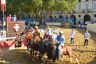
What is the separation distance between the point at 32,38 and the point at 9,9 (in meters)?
33.9

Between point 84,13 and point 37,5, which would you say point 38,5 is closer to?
point 37,5

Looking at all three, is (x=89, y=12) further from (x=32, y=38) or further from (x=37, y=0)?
(x=32, y=38)

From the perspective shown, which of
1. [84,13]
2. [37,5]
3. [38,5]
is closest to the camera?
[37,5]

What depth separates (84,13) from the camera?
82.1m

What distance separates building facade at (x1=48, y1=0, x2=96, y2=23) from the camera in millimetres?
80812

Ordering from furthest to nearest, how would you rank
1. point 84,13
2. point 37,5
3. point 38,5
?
point 84,13 → point 38,5 → point 37,5

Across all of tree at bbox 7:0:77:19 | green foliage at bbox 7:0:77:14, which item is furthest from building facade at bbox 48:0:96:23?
green foliage at bbox 7:0:77:14

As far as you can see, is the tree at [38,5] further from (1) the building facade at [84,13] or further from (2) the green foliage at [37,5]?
(1) the building facade at [84,13]

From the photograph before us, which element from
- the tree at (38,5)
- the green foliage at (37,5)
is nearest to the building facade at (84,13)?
the tree at (38,5)

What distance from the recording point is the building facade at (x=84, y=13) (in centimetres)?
8081

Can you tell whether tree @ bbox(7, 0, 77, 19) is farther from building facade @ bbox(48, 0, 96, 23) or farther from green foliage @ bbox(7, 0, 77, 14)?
building facade @ bbox(48, 0, 96, 23)

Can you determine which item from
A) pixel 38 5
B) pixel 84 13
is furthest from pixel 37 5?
pixel 84 13

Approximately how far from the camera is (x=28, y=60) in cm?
2030

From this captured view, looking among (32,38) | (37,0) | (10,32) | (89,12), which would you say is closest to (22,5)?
(37,0)
